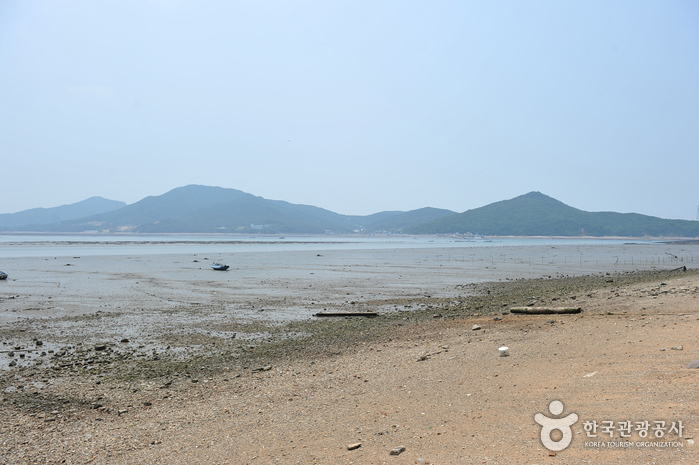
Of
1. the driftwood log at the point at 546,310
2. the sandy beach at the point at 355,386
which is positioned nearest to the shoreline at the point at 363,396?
the sandy beach at the point at 355,386

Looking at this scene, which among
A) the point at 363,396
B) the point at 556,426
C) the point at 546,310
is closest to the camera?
the point at 556,426

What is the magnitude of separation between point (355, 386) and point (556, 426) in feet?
12.9

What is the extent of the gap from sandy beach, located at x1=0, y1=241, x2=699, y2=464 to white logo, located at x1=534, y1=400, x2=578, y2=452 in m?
0.11

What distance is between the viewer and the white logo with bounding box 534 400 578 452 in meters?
5.64

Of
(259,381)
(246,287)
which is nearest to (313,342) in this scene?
(259,381)

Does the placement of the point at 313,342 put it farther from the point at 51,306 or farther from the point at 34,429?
the point at 51,306

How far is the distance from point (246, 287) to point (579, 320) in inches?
856

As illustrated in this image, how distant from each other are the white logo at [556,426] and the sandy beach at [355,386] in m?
0.11

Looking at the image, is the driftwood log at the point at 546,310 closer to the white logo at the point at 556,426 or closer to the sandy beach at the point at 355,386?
the sandy beach at the point at 355,386

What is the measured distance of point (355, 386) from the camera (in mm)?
9023

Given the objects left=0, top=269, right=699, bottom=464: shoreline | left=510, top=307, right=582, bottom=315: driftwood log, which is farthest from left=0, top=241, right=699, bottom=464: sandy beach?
left=510, top=307, right=582, bottom=315: driftwood log

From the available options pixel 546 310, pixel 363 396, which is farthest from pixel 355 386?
pixel 546 310

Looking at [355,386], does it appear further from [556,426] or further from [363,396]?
[556,426]

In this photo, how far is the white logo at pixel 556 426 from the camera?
5.64 m
